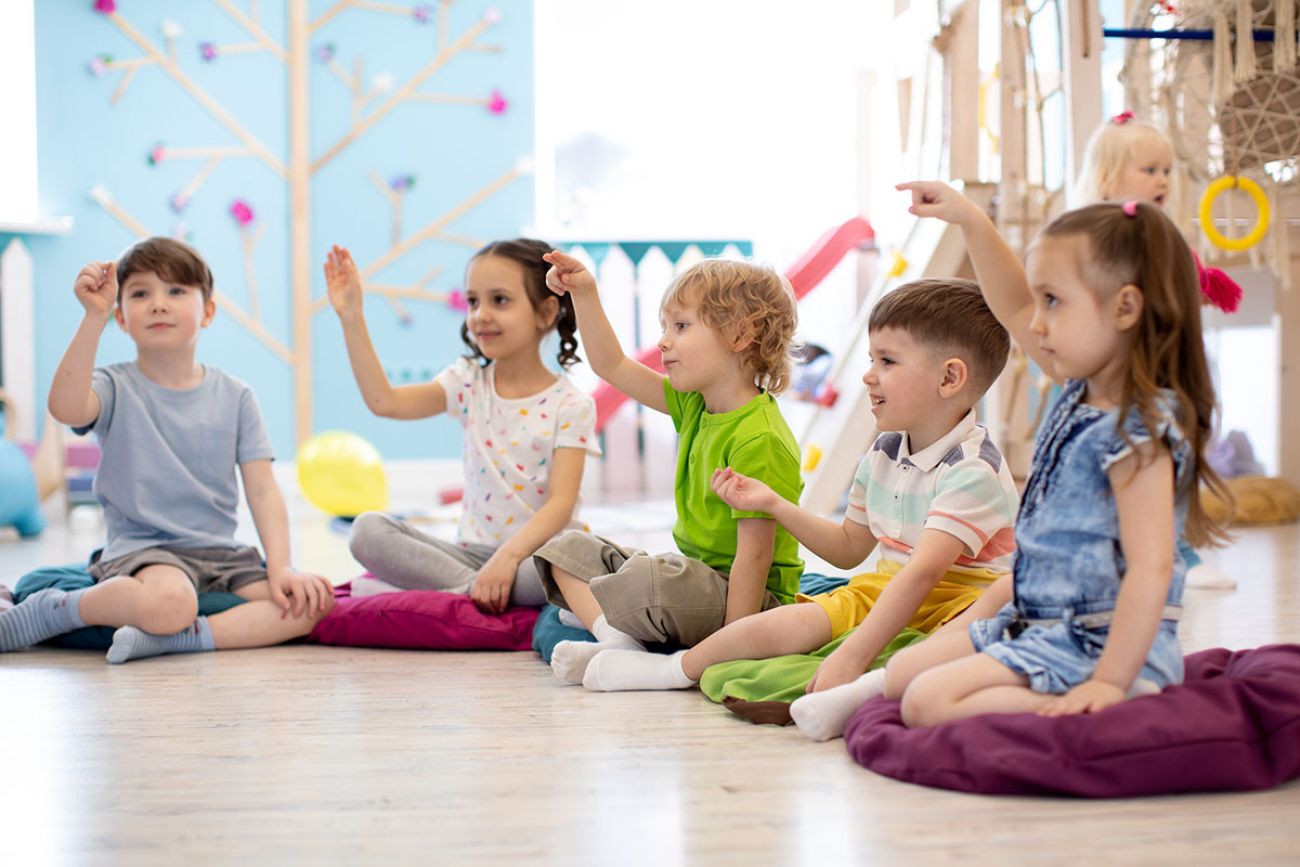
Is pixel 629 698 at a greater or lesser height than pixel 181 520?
lesser

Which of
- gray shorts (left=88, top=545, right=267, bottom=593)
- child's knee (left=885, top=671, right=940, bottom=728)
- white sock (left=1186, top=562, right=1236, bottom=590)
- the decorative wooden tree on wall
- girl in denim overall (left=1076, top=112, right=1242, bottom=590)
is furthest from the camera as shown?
the decorative wooden tree on wall

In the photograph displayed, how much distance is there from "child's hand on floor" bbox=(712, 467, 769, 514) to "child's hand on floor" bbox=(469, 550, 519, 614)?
20.5 inches

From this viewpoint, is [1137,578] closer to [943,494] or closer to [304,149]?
[943,494]

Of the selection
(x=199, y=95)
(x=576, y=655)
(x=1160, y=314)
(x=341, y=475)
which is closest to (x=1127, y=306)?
(x=1160, y=314)

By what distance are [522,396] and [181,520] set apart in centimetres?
57

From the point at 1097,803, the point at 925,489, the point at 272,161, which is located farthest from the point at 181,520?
the point at 272,161

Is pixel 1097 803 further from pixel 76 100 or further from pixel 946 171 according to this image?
pixel 76 100

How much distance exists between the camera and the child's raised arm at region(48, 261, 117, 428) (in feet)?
5.93

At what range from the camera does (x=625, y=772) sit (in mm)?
1250

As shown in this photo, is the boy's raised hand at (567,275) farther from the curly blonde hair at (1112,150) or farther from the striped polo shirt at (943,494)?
the curly blonde hair at (1112,150)

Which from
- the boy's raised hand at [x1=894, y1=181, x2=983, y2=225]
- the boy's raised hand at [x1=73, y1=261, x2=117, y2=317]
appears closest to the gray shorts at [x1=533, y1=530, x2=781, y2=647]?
the boy's raised hand at [x1=894, y1=181, x2=983, y2=225]

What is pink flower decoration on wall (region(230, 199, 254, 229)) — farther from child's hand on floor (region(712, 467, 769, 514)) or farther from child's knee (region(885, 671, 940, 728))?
child's knee (region(885, 671, 940, 728))

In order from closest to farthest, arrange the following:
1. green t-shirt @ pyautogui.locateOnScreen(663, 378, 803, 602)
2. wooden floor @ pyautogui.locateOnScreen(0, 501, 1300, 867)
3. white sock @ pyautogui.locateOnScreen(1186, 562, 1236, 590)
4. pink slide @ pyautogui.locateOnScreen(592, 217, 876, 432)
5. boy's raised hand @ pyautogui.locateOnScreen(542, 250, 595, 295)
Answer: wooden floor @ pyautogui.locateOnScreen(0, 501, 1300, 867), green t-shirt @ pyautogui.locateOnScreen(663, 378, 803, 602), boy's raised hand @ pyautogui.locateOnScreen(542, 250, 595, 295), white sock @ pyautogui.locateOnScreen(1186, 562, 1236, 590), pink slide @ pyautogui.locateOnScreen(592, 217, 876, 432)

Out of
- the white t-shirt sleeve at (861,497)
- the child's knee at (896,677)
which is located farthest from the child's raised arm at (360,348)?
the child's knee at (896,677)
